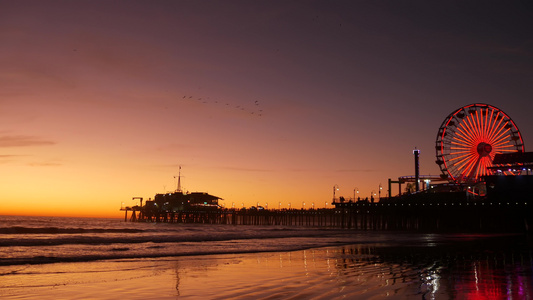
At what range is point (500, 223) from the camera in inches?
2424

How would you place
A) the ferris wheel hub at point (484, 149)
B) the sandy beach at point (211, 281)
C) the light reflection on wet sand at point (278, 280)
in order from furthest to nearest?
the ferris wheel hub at point (484, 149)
the sandy beach at point (211, 281)
the light reflection on wet sand at point (278, 280)

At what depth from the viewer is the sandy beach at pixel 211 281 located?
424 inches

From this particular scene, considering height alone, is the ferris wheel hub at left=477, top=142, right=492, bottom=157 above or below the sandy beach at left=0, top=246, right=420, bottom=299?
above

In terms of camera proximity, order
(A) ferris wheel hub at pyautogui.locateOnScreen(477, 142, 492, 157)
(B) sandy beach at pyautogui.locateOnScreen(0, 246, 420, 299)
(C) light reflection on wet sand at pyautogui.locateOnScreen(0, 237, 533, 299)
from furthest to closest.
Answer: (A) ferris wheel hub at pyautogui.locateOnScreen(477, 142, 492, 157) → (B) sandy beach at pyautogui.locateOnScreen(0, 246, 420, 299) → (C) light reflection on wet sand at pyautogui.locateOnScreen(0, 237, 533, 299)

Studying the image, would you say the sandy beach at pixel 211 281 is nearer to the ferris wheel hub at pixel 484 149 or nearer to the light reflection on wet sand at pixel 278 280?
the light reflection on wet sand at pixel 278 280

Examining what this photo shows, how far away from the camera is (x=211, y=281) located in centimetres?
1312

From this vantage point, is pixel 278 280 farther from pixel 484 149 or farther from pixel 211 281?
pixel 484 149

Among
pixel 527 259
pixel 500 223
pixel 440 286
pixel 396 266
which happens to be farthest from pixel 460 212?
pixel 440 286

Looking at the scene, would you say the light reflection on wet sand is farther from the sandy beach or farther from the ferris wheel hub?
the ferris wheel hub

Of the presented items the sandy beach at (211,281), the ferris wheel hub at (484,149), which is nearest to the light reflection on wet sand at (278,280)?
the sandy beach at (211,281)

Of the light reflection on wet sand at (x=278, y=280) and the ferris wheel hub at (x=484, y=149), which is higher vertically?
the ferris wheel hub at (x=484, y=149)

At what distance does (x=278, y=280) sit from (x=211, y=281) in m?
1.94

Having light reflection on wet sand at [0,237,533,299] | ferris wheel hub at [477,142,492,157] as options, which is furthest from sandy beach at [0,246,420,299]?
ferris wheel hub at [477,142,492,157]

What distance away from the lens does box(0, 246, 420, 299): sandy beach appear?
10.8 m
